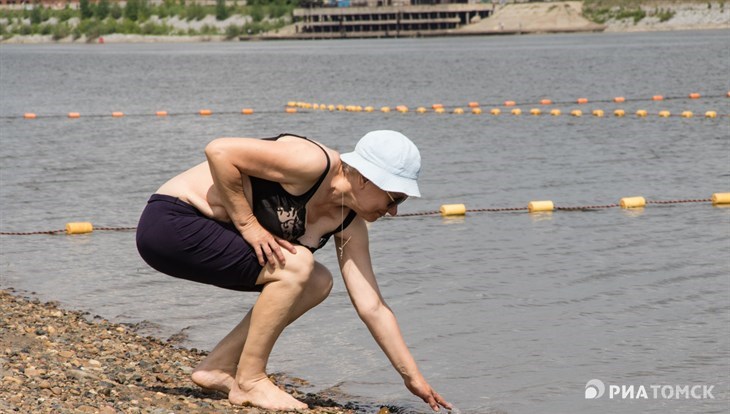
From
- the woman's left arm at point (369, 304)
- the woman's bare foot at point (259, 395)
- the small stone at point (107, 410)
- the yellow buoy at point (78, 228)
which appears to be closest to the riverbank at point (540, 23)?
the yellow buoy at point (78, 228)

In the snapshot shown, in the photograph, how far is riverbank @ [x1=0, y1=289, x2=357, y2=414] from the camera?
646 centimetres

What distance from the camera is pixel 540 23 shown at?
16488cm

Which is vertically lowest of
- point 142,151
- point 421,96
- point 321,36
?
point 321,36

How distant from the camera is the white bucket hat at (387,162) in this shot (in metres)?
6.17

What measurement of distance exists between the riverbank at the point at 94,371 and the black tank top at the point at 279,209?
107 cm

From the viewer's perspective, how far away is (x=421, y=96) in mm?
44938

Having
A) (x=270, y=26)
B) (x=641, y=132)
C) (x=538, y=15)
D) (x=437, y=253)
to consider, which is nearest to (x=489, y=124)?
(x=641, y=132)

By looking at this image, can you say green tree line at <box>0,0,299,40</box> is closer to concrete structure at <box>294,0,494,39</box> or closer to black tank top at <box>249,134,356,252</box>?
concrete structure at <box>294,0,494,39</box>

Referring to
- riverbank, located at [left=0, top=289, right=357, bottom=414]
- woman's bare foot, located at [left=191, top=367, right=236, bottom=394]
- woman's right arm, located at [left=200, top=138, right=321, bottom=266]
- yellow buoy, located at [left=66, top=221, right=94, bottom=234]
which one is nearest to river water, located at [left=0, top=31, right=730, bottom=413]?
yellow buoy, located at [left=66, top=221, right=94, bottom=234]

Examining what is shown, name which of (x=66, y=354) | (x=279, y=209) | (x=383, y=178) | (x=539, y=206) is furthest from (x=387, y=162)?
(x=539, y=206)

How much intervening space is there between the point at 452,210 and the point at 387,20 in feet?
519

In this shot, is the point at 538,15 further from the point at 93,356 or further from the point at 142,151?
the point at 93,356

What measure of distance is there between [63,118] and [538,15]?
138 m

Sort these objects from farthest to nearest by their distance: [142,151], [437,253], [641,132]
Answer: [641,132] < [142,151] < [437,253]
